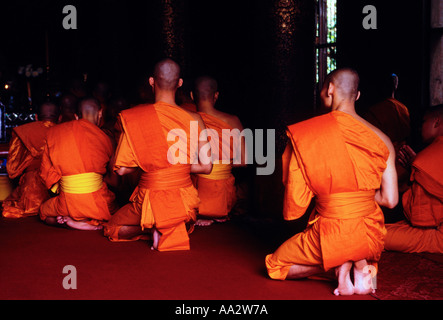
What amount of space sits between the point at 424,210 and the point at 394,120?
1144mm

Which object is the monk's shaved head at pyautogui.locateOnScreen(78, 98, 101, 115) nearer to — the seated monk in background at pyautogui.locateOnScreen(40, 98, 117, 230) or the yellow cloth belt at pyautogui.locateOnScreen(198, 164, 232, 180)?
the seated monk in background at pyautogui.locateOnScreen(40, 98, 117, 230)

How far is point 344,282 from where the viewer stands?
9.64 ft

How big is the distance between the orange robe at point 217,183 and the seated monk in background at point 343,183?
68.9 inches

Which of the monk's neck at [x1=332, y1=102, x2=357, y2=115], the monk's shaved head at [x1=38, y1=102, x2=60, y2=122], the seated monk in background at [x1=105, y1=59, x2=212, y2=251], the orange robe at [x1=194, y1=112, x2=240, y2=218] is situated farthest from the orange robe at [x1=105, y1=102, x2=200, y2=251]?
the monk's shaved head at [x1=38, y1=102, x2=60, y2=122]

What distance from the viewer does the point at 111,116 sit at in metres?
5.79

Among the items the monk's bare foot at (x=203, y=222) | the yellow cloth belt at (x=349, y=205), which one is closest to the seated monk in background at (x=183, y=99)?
the monk's bare foot at (x=203, y=222)

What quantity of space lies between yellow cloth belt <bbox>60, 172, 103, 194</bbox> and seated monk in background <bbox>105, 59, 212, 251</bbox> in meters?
0.73

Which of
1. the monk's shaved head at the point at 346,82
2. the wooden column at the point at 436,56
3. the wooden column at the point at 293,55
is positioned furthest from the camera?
the wooden column at the point at 293,55

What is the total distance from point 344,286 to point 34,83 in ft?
21.7

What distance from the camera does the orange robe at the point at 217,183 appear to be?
15.5 feet

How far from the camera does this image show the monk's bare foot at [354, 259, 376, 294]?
9.59ft

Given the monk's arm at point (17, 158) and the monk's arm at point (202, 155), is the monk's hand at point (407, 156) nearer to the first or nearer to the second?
the monk's arm at point (202, 155)

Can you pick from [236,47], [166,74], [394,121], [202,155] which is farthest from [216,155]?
[236,47]

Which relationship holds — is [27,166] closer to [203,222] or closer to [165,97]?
[203,222]
